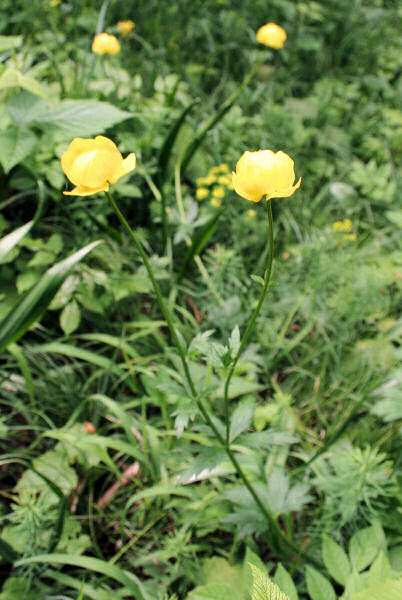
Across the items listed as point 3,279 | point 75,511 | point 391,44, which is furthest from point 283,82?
point 75,511

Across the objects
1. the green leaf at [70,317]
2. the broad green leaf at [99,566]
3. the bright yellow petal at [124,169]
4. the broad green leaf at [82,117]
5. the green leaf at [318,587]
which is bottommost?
the broad green leaf at [99,566]

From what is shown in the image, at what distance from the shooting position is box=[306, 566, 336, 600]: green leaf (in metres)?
0.93

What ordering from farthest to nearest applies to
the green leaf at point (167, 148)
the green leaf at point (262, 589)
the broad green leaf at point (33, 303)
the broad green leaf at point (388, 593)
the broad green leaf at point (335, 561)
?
the green leaf at point (167, 148) → the broad green leaf at point (33, 303) → the broad green leaf at point (335, 561) → the broad green leaf at point (388, 593) → the green leaf at point (262, 589)

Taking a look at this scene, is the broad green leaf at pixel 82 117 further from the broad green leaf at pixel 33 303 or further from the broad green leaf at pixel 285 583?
the broad green leaf at pixel 285 583

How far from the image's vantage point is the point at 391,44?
2.77m

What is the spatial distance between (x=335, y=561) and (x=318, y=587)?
0.10 m

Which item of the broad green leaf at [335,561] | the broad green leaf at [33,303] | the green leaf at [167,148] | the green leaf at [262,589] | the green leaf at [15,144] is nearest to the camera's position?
the green leaf at [262,589]

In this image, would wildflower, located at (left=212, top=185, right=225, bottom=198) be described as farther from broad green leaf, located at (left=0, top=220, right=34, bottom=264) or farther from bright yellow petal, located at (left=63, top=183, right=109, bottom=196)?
bright yellow petal, located at (left=63, top=183, right=109, bottom=196)

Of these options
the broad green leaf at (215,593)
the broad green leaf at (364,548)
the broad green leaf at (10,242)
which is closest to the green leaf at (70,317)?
the broad green leaf at (10,242)

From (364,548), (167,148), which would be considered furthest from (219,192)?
(364,548)

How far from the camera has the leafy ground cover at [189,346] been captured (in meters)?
1.10

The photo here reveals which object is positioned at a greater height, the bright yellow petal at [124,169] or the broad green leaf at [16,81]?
the bright yellow petal at [124,169]

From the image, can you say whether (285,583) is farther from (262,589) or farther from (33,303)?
(33,303)

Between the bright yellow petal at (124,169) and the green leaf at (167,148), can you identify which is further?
the green leaf at (167,148)
